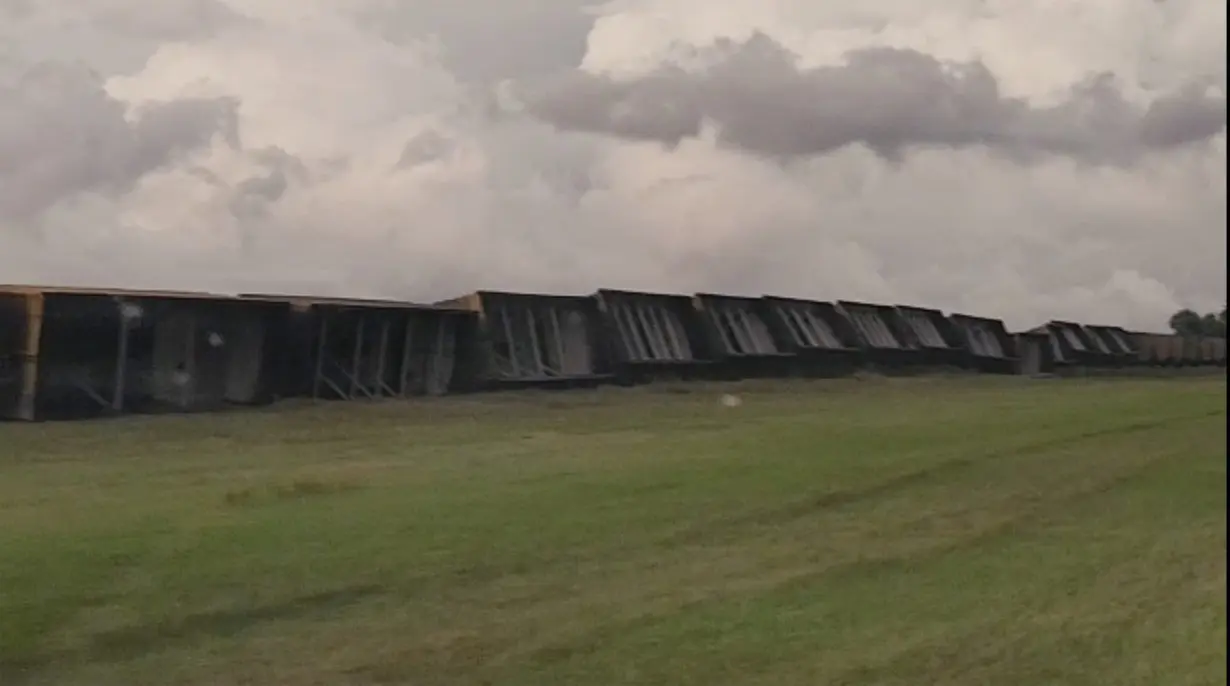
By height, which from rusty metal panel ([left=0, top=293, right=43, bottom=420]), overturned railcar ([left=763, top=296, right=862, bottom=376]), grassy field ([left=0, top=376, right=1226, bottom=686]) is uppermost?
overturned railcar ([left=763, top=296, right=862, bottom=376])

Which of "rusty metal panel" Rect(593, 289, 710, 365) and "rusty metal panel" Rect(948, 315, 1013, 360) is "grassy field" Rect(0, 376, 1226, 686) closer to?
"rusty metal panel" Rect(593, 289, 710, 365)

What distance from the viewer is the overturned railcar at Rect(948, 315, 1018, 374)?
3030 cm

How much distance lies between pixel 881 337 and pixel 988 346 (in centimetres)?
426

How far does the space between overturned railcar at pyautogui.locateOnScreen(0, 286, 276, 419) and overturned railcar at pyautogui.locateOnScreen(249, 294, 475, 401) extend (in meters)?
0.67

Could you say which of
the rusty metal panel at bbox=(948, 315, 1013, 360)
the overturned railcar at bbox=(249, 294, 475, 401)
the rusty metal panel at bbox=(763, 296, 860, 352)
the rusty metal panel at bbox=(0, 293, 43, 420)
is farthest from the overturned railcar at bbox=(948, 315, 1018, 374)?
the rusty metal panel at bbox=(0, 293, 43, 420)

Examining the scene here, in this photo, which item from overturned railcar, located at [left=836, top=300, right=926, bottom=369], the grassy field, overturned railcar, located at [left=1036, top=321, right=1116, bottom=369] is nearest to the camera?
the grassy field

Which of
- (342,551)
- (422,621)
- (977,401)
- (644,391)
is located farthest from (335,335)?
(422,621)

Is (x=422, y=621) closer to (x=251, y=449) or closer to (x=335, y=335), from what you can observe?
(x=251, y=449)

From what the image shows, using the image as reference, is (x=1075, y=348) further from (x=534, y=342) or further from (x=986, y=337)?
(x=534, y=342)

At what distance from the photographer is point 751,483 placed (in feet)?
35.4

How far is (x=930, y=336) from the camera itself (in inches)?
1191

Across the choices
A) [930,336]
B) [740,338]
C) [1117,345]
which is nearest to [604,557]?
[740,338]

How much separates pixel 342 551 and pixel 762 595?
2.49 m

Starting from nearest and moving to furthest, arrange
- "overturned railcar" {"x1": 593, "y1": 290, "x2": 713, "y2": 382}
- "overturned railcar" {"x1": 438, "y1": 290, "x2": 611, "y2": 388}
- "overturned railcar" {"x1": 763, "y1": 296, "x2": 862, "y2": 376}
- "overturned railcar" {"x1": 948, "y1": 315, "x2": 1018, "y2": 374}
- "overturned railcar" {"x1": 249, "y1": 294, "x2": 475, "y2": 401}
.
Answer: "overturned railcar" {"x1": 249, "y1": 294, "x2": 475, "y2": 401}, "overturned railcar" {"x1": 438, "y1": 290, "x2": 611, "y2": 388}, "overturned railcar" {"x1": 593, "y1": 290, "x2": 713, "y2": 382}, "overturned railcar" {"x1": 763, "y1": 296, "x2": 862, "y2": 376}, "overturned railcar" {"x1": 948, "y1": 315, "x2": 1018, "y2": 374}
